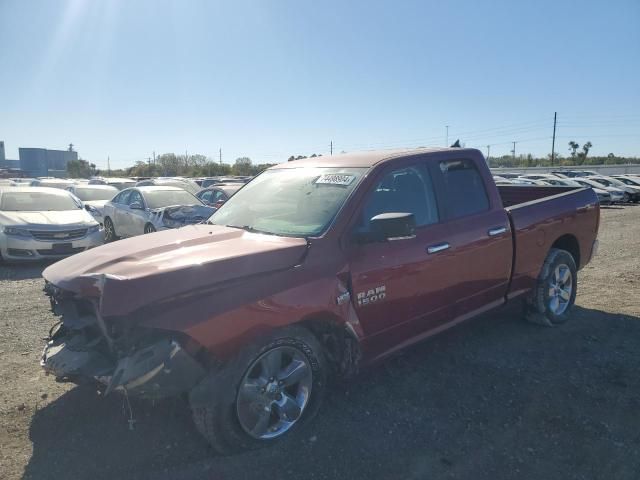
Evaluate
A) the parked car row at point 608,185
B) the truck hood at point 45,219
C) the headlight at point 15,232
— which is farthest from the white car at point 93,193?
the parked car row at point 608,185

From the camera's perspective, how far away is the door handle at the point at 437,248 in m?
3.67

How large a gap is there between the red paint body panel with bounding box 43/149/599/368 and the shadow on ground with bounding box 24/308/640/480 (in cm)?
47

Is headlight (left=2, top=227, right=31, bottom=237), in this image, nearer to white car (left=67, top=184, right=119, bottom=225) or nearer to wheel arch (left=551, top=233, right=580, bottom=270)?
white car (left=67, top=184, right=119, bottom=225)

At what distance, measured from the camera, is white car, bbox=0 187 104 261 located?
855 centimetres

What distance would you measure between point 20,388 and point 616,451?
4.33m

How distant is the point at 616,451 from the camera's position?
290cm

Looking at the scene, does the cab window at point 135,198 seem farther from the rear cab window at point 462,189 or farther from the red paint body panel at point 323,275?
the rear cab window at point 462,189

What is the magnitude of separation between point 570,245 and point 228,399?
4465 mm

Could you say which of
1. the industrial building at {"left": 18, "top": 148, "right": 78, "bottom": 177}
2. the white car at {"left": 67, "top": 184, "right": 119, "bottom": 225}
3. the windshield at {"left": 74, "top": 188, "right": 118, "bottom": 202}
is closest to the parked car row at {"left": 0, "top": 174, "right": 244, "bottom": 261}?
the white car at {"left": 67, "top": 184, "right": 119, "bottom": 225}

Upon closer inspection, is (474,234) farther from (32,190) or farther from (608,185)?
(608,185)

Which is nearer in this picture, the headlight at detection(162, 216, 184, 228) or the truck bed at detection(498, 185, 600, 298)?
the truck bed at detection(498, 185, 600, 298)

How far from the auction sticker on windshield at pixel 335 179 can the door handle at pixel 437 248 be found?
813 mm

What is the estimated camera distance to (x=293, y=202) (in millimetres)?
3746

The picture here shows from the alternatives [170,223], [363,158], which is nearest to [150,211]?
[170,223]
